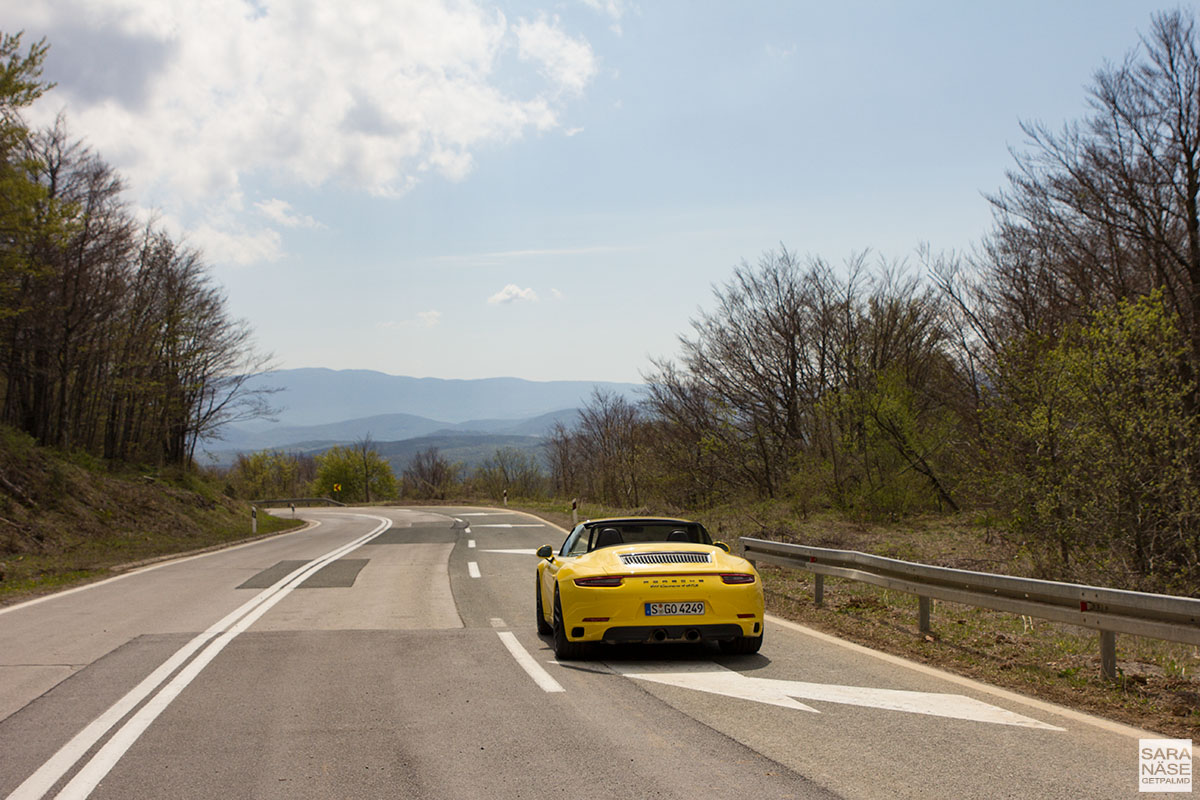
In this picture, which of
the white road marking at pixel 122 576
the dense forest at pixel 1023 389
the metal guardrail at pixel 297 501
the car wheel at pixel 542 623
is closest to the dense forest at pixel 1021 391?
the dense forest at pixel 1023 389

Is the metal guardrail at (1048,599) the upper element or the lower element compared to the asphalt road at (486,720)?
upper

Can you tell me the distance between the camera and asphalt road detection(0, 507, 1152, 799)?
4316 mm

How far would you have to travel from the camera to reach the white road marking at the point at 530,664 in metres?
6.69

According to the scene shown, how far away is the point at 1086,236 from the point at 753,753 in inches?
707

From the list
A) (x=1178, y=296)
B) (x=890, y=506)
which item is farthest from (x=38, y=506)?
(x=1178, y=296)

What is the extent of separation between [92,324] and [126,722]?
90.3 ft

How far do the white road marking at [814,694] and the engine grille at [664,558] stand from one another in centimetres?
89

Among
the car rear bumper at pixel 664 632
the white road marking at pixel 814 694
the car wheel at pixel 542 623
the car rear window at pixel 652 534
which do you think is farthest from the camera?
the car wheel at pixel 542 623

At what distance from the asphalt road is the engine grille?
0.89 m

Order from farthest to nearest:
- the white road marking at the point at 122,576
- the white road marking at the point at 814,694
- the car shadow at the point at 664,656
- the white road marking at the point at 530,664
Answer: the white road marking at the point at 122,576 → the car shadow at the point at 664,656 → the white road marking at the point at 530,664 → the white road marking at the point at 814,694

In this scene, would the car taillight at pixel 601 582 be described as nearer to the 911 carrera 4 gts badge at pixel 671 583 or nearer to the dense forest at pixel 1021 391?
the 911 carrera 4 gts badge at pixel 671 583

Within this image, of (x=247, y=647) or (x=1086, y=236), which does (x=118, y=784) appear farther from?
(x=1086, y=236)

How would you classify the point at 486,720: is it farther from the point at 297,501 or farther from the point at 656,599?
the point at 297,501

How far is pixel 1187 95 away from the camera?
16.5 meters
